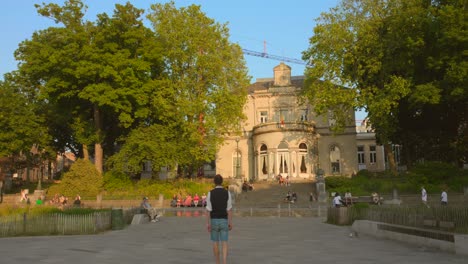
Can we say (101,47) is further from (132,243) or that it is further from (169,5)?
(132,243)

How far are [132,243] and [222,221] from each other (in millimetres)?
6299

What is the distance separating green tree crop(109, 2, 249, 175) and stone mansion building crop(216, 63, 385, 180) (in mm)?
6628

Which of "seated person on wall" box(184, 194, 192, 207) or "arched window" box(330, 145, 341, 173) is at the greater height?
"arched window" box(330, 145, 341, 173)

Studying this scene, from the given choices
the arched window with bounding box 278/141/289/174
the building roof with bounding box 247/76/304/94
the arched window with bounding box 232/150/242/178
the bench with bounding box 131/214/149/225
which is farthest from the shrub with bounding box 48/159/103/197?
the building roof with bounding box 247/76/304/94

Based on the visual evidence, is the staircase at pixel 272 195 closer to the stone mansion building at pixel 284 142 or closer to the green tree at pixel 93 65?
the stone mansion building at pixel 284 142

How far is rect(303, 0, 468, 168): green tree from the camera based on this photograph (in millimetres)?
34438

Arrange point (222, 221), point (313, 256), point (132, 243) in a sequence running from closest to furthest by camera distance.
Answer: point (222, 221) < point (313, 256) < point (132, 243)

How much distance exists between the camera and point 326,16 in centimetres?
4241

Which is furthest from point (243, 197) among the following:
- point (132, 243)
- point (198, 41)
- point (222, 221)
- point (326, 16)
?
point (222, 221)

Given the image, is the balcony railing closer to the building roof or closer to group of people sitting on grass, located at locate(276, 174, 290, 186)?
group of people sitting on grass, located at locate(276, 174, 290, 186)

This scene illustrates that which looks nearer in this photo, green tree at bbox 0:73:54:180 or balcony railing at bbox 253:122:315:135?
green tree at bbox 0:73:54:180

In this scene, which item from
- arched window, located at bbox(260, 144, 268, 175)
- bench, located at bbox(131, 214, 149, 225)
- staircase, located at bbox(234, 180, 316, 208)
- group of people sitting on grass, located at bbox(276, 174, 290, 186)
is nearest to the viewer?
bench, located at bbox(131, 214, 149, 225)

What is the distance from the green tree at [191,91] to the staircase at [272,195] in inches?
218

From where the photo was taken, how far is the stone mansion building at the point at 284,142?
5047 centimetres
